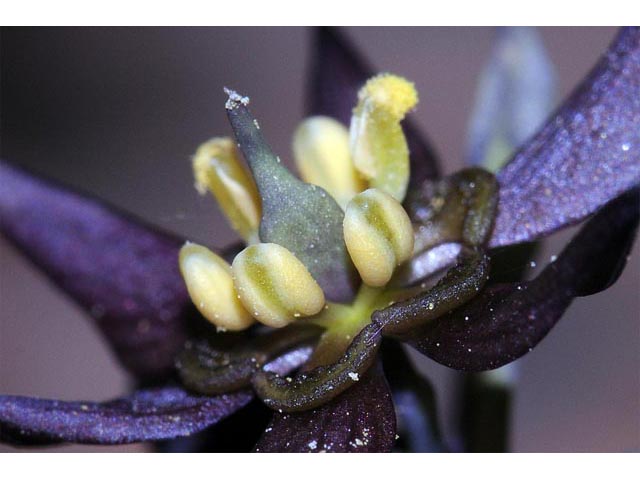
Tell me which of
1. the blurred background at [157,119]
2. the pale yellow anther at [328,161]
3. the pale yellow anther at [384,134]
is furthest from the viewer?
the blurred background at [157,119]

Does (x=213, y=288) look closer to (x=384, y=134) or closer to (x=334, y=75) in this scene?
(x=384, y=134)

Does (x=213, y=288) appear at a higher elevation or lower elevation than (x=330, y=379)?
higher

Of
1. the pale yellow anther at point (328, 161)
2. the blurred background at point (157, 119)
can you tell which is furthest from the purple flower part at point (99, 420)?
the blurred background at point (157, 119)

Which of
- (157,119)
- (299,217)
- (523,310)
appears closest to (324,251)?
(299,217)

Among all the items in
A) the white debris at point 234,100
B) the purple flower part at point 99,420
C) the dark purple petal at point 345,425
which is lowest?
the dark purple petal at point 345,425

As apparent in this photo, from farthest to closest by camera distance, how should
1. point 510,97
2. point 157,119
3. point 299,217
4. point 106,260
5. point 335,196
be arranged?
point 157,119 < point 510,97 < point 106,260 < point 335,196 < point 299,217

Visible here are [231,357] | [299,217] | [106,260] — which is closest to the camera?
[299,217]

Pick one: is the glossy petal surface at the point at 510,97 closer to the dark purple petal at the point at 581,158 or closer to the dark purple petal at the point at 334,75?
the dark purple petal at the point at 334,75
